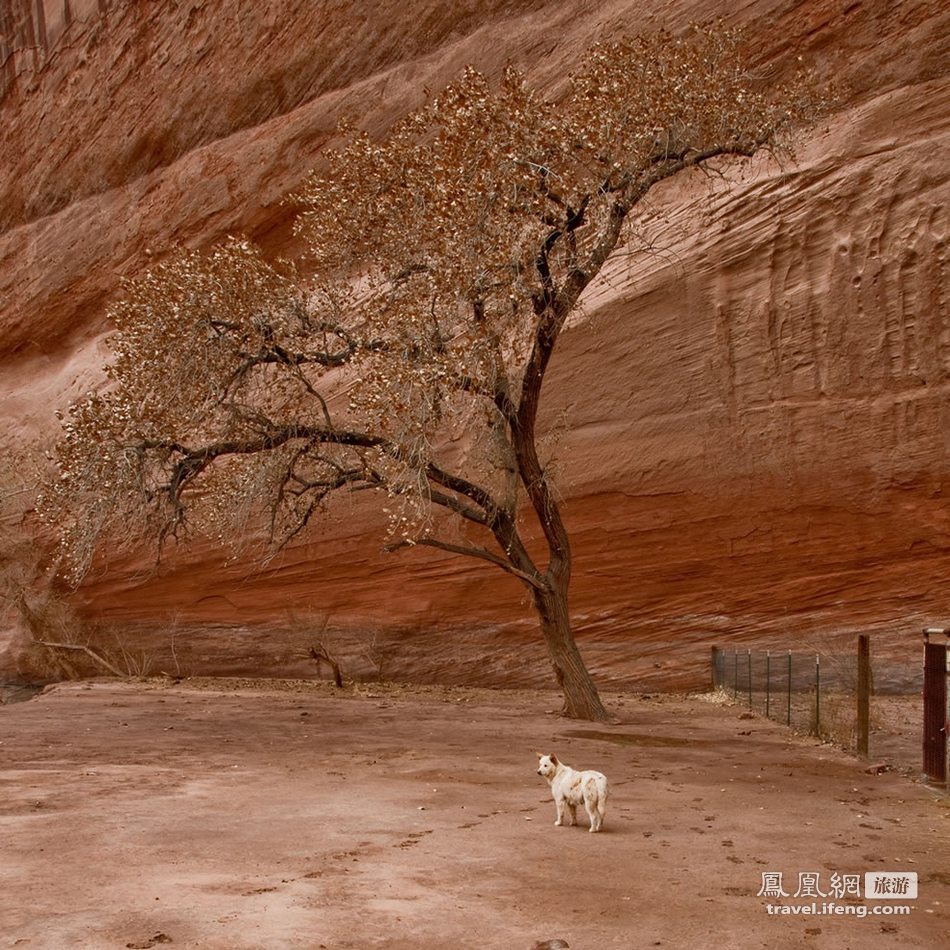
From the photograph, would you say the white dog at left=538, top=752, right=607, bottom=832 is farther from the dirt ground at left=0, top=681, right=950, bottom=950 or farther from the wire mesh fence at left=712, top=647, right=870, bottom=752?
the wire mesh fence at left=712, top=647, right=870, bottom=752

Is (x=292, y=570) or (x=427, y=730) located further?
(x=292, y=570)

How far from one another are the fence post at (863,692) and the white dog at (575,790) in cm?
414

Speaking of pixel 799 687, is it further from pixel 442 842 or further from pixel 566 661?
pixel 442 842

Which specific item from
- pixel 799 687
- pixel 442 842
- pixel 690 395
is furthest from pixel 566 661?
pixel 442 842

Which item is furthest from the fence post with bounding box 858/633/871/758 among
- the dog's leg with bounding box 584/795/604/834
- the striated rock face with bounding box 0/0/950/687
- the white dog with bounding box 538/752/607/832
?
the striated rock face with bounding box 0/0/950/687

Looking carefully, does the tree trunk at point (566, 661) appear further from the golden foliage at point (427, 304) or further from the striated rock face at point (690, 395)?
the striated rock face at point (690, 395)

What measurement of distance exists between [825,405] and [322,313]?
845 cm

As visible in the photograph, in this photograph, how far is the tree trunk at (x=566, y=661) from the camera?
1537 cm

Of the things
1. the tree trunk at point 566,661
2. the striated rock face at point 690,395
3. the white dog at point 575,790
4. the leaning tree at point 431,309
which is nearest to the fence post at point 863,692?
the white dog at point 575,790

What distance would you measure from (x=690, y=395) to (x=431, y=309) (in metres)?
6.74

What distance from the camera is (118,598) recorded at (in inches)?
987

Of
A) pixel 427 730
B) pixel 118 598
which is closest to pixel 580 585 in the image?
pixel 427 730

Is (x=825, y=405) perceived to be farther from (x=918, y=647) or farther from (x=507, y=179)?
(x=507, y=179)

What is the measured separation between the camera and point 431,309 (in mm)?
14578
